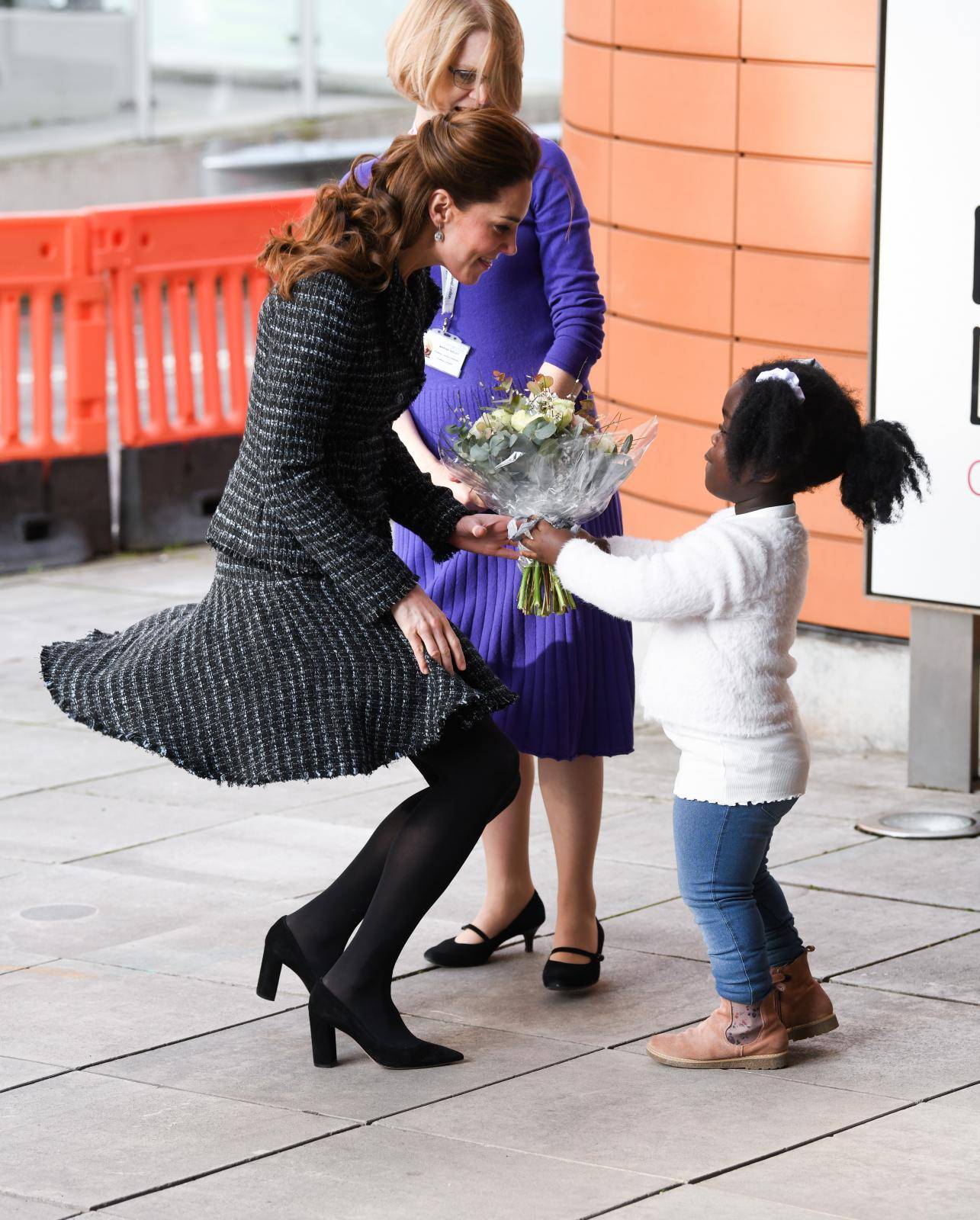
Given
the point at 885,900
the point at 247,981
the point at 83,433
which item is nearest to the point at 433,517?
the point at 247,981

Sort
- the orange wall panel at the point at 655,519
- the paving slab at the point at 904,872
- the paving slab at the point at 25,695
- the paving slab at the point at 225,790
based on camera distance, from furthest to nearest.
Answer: the paving slab at the point at 25,695, the orange wall panel at the point at 655,519, the paving slab at the point at 225,790, the paving slab at the point at 904,872

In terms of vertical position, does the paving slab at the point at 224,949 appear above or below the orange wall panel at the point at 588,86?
below

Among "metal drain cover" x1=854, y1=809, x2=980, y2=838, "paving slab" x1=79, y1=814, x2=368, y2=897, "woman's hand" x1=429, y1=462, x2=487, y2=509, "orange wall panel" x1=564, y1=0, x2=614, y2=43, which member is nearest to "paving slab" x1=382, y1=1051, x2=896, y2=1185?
"woman's hand" x1=429, y1=462, x2=487, y2=509

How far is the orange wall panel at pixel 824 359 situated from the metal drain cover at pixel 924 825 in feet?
4.07

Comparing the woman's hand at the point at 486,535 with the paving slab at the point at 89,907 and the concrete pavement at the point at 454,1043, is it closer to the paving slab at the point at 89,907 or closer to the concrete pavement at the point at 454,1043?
the concrete pavement at the point at 454,1043

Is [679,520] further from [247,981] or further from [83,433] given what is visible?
[83,433]

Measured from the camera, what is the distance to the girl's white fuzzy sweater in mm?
4141

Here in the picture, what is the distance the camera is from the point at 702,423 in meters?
7.15

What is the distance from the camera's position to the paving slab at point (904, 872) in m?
5.52

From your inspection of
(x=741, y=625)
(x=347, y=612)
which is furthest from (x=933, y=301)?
(x=347, y=612)

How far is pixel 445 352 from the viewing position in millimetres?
4988

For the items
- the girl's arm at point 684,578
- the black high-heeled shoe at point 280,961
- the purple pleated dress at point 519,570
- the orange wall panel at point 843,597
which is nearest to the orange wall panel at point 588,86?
the orange wall panel at point 843,597

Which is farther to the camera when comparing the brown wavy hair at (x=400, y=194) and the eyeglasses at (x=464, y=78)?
the eyeglasses at (x=464, y=78)

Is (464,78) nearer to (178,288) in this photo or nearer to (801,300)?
(801,300)
